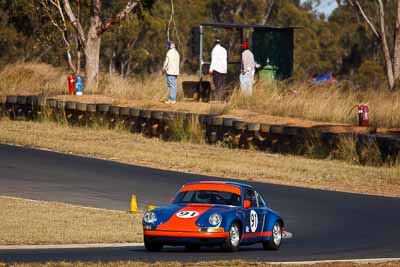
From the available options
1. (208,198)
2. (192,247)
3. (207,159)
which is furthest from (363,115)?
(192,247)

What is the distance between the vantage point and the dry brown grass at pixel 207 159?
24.8 m

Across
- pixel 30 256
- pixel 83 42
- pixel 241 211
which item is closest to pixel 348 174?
pixel 241 211

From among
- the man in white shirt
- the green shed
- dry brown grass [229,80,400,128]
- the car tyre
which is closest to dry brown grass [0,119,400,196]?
dry brown grass [229,80,400,128]

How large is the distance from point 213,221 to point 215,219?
5 cm

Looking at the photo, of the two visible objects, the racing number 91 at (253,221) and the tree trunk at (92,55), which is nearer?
the racing number 91 at (253,221)

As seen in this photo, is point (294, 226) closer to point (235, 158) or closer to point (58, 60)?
point (235, 158)

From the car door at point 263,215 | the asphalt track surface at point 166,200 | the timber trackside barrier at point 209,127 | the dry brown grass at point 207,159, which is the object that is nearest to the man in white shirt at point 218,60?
the timber trackside barrier at point 209,127

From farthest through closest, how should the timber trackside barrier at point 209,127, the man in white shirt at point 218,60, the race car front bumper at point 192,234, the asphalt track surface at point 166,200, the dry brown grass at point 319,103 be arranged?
the man in white shirt at point 218,60
the dry brown grass at point 319,103
the timber trackside barrier at point 209,127
the asphalt track surface at point 166,200
the race car front bumper at point 192,234

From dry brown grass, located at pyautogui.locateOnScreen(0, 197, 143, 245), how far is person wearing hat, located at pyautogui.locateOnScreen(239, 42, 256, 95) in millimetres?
15332

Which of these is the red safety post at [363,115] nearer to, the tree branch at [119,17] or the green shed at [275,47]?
the green shed at [275,47]

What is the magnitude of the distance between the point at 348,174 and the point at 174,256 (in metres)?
12.1

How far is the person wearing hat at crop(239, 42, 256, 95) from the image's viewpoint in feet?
111

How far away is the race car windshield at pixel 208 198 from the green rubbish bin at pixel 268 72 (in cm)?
2151

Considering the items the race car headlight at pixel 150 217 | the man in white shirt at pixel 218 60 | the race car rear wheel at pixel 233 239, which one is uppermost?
the man in white shirt at pixel 218 60
